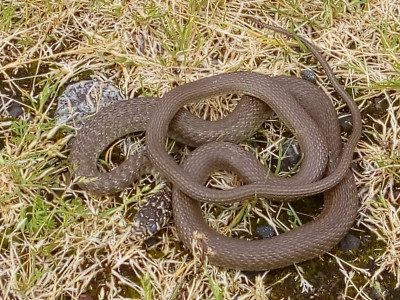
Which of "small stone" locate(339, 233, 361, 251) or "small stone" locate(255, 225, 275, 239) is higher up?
"small stone" locate(339, 233, 361, 251)

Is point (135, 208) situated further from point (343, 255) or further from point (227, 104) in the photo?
point (343, 255)

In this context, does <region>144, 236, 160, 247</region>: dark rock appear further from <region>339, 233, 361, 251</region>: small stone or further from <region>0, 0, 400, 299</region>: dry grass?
<region>339, 233, 361, 251</region>: small stone

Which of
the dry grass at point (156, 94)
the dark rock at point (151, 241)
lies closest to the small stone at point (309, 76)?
the dry grass at point (156, 94)

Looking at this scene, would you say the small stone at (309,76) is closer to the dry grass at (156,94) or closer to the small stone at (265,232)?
the dry grass at (156,94)

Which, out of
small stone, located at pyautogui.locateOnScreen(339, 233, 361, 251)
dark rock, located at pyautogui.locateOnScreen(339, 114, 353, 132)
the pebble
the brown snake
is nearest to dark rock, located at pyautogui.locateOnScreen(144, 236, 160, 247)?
the brown snake

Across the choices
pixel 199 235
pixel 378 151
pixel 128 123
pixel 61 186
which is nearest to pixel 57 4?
pixel 128 123

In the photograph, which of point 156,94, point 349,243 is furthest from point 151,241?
point 349,243

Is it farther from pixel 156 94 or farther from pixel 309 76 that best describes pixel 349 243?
pixel 156 94
